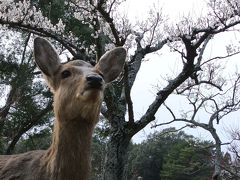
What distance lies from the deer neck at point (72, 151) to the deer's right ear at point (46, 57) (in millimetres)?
711

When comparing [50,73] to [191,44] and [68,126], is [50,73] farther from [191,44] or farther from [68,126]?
[191,44]

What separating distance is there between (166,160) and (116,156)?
25167 millimetres

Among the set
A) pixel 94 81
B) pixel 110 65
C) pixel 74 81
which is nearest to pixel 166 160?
pixel 110 65

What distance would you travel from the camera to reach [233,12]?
1135cm

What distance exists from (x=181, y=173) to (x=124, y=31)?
2247 cm

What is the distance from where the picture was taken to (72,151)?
4.09 metres

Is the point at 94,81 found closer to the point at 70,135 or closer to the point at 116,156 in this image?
Answer: the point at 70,135

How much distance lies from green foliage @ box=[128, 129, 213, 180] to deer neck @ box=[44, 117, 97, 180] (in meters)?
27.1

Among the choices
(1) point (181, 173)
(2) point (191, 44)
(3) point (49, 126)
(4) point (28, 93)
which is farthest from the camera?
(1) point (181, 173)

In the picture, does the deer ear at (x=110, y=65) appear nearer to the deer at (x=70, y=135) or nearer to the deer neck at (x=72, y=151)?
the deer at (x=70, y=135)

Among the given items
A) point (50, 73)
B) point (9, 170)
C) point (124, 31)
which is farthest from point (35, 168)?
Answer: point (124, 31)

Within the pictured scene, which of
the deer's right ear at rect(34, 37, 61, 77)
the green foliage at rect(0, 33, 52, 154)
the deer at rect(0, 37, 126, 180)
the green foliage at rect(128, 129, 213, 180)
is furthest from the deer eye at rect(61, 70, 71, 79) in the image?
the green foliage at rect(128, 129, 213, 180)

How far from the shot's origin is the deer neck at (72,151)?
4.04 meters

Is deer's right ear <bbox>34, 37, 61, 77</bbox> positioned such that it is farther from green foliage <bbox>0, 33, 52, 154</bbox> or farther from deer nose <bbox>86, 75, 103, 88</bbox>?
green foliage <bbox>0, 33, 52, 154</bbox>
